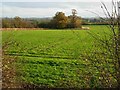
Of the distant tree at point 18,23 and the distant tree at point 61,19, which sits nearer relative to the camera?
the distant tree at point 18,23

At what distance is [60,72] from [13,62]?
364cm

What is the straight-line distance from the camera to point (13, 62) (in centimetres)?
698

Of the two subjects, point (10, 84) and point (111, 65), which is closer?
point (111, 65)

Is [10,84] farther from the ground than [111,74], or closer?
closer

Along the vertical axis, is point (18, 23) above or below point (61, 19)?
below

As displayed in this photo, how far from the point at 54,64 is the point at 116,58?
8.38 m

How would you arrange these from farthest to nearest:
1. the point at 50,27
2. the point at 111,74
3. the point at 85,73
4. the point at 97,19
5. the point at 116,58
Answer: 1. the point at 50,27
2. the point at 85,73
3. the point at 97,19
4. the point at 111,74
5. the point at 116,58

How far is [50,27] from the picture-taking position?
4406 centimetres

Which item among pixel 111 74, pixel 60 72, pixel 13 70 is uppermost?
pixel 111 74

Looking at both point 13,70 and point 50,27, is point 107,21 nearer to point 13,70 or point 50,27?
point 13,70

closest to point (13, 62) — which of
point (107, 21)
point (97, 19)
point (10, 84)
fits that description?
point (10, 84)

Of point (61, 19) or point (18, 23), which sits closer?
point (18, 23)

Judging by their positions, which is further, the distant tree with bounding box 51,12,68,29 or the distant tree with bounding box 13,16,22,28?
the distant tree with bounding box 51,12,68,29

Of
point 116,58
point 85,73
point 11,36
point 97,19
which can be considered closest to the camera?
point 116,58
